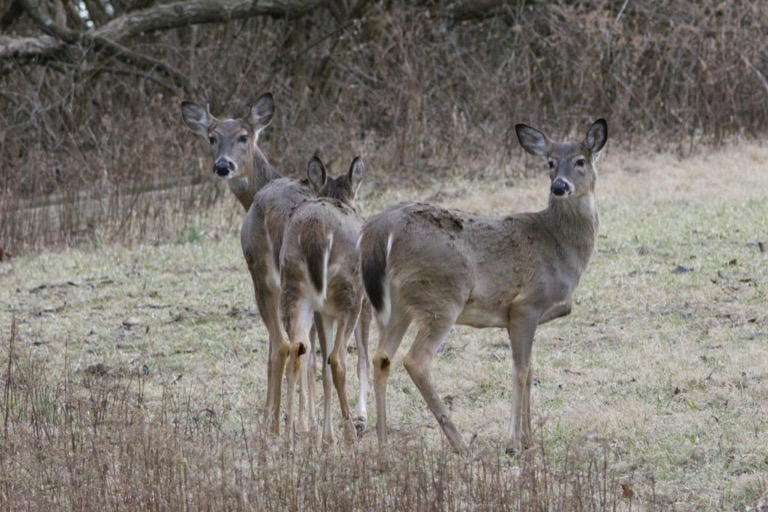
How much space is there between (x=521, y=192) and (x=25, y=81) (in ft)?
21.9

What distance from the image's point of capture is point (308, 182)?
751 centimetres

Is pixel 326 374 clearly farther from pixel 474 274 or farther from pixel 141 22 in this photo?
pixel 141 22

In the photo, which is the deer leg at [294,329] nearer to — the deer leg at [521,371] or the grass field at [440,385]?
the grass field at [440,385]

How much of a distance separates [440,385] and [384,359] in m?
1.68

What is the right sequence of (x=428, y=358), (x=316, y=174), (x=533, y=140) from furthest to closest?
(x=533, y=140) < (x=316, y=174) < (x=428, y=358)

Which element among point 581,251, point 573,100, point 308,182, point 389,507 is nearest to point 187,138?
point 573,100

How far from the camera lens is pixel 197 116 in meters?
9.02

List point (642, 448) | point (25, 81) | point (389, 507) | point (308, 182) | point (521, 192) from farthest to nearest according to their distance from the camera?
point (25, 81) < point (521, 192) < point (308, 182) < point (642, 448) < point (389, 507)

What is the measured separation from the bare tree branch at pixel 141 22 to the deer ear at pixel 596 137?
10.4 meters

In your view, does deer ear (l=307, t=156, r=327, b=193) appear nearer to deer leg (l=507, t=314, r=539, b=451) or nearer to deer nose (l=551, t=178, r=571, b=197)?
deer nose (l=551, t=178, r=571, b=197)

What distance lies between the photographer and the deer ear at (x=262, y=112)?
350 inches

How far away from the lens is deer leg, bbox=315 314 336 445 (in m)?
6.84

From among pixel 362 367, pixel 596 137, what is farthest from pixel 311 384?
pixel 596 137

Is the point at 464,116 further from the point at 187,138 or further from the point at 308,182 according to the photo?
the point at 308,182
